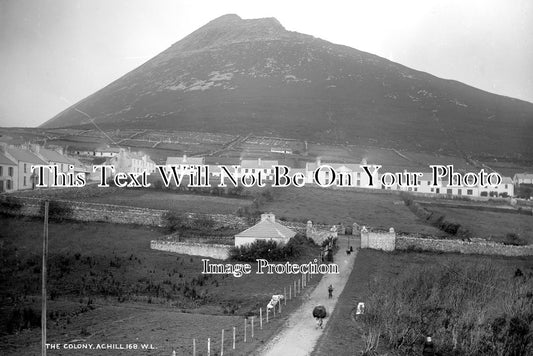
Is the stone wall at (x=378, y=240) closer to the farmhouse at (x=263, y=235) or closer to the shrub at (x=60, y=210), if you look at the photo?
the farmhouse at (x=263, y=235)

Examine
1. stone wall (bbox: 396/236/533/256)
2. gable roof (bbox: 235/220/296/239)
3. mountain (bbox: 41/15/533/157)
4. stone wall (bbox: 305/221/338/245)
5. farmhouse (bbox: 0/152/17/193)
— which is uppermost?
mountain (bbox: 41/15/533/157)

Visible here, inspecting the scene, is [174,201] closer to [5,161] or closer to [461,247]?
[5,161]

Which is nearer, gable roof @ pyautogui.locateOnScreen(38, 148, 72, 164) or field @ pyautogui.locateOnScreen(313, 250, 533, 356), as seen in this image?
field @ pyautogui.locateOnScreen(313, 250, 533, 356)

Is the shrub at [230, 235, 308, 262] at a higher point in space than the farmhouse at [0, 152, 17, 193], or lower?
lower

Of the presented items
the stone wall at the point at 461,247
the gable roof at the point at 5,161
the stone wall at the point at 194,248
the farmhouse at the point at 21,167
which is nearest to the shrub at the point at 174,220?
the stone wall at the point at 194,248

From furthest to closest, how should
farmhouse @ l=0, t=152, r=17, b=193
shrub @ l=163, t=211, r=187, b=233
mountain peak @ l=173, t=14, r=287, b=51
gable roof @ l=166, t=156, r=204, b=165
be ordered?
mountain peak @ l=173, t=14, r=287, b=51, gable roof @ l=166, t=156, r=204, b=165, shrub @ l=163, t=211, r=187, b=233, farmhouse @ l=0, t=152, r=17, b=193

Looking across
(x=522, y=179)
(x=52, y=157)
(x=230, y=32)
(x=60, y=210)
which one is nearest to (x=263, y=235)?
(x=60, y=210)

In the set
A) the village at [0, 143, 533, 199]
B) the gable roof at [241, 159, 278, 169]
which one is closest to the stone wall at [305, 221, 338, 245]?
the village at [0, 143, 533, 199]

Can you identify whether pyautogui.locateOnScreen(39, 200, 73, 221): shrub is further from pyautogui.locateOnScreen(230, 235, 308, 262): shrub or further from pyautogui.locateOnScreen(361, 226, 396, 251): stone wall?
pyautogui.locateOnScreen(361, 226, 396, 251): stone wall
